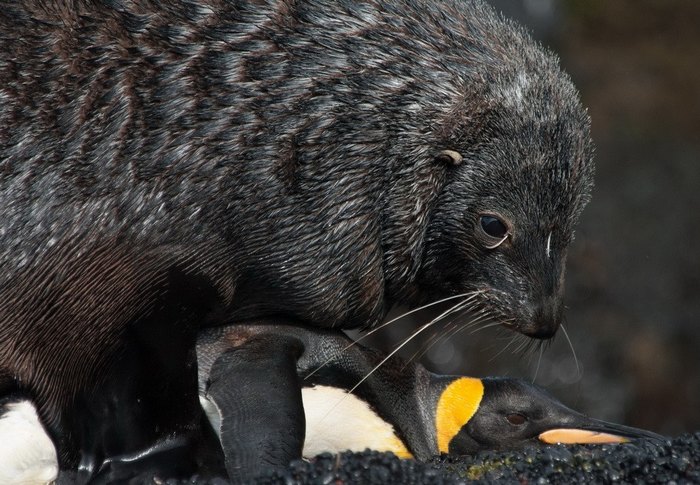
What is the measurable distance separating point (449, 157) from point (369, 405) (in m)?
1.61

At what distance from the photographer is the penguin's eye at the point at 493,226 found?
7.08 meters

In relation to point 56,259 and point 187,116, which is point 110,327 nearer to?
point 56,259

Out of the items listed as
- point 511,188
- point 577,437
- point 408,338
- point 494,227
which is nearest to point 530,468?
point 408,338

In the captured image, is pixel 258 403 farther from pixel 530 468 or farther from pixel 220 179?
pixel 530 468

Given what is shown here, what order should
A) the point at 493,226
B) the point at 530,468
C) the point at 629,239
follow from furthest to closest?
the point at 629,239
the point at 493,226
the point at 530,468

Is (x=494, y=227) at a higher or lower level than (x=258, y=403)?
higher

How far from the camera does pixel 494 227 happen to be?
7.10 m

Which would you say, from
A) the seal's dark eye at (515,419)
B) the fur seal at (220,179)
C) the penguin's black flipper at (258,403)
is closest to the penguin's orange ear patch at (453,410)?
the seal's dark eye at (515,419)

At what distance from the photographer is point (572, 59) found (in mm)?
17188

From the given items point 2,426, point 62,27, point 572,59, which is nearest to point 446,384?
point 2,426

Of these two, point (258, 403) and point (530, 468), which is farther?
point (258, 403)

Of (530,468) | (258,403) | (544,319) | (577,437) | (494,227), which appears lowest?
(577,437)

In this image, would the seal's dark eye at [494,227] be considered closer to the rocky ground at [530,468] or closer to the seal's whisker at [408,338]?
the seal's whisker at [408,338]

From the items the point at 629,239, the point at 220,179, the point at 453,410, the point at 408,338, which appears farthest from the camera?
the point at 629,239
